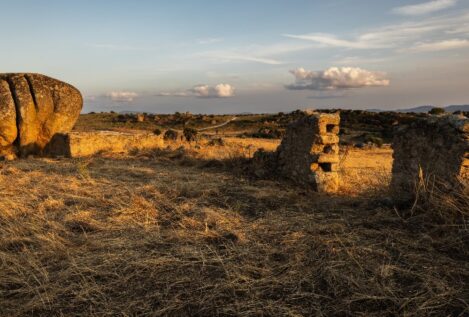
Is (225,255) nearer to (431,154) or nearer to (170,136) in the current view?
(431,154)

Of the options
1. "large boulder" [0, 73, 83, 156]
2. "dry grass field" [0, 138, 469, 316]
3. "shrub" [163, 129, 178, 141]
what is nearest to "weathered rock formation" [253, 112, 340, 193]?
"dry grass field" [0, 138, 469, 316]

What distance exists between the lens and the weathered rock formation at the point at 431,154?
5.64 m

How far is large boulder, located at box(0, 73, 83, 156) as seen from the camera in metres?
12.3

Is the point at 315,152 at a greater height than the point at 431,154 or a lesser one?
lesser

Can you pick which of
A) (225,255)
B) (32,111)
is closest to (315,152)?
(225,255)

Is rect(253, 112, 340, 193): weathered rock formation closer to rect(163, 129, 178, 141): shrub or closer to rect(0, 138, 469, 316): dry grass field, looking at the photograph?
rect(0, 138, 469, 316): dry grass field

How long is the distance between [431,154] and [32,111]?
11374mm

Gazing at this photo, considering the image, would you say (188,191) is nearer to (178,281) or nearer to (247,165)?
(247,165)

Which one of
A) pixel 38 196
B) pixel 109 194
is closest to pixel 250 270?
pixel 109 194

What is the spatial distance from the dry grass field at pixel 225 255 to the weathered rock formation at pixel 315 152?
0.72m

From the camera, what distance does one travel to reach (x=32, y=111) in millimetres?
12641

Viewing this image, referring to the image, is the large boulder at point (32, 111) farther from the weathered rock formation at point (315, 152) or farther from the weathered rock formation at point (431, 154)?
the weathered rock formation at point (431, 154)

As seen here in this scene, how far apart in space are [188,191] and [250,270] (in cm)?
348

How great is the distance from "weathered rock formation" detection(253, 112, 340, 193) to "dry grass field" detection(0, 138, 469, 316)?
28.5 inches
